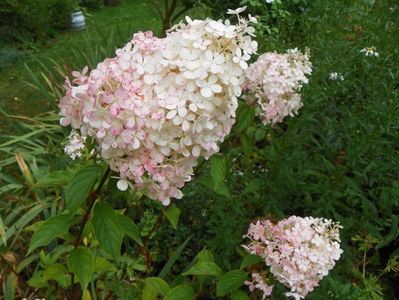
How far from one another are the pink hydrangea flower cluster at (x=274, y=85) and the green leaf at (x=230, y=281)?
66cm

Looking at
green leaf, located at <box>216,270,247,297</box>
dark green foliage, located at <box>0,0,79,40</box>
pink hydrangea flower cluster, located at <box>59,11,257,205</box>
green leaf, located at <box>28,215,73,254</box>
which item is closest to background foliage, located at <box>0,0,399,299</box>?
green leaf, located at <box>216,270,247,297</box>

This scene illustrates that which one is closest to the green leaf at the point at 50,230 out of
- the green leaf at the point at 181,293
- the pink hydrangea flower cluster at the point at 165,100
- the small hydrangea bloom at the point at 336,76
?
the pink hydrangea flower cluster at the point at 165,100

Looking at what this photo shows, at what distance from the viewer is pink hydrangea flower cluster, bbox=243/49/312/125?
199 cm

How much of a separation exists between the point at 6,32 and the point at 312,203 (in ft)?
17.3

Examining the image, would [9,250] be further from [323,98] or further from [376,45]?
[376,45]

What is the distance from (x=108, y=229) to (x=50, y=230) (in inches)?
6.2

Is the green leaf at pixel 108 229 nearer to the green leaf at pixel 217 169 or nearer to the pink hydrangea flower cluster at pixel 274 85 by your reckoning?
the green leaf at pixel 217 169

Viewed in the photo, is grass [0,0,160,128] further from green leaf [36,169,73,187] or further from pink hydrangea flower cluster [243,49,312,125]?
green leaf [36,169,73,187]

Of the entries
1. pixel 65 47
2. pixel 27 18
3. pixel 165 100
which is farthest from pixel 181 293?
pixel 27 18

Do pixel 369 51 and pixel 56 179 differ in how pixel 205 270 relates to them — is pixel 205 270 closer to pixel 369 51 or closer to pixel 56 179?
pixel 56 179

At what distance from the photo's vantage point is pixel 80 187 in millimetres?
1217

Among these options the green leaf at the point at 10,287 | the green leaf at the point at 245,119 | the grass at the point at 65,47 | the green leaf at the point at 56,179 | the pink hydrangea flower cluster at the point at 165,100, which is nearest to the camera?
the pink hydrangea flower cluster at the point at 165,100

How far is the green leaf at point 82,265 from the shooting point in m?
1.36

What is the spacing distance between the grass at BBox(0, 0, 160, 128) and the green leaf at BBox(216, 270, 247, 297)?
2355 mm
